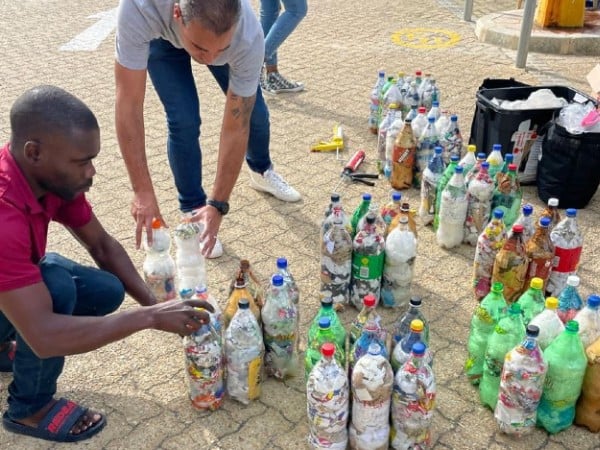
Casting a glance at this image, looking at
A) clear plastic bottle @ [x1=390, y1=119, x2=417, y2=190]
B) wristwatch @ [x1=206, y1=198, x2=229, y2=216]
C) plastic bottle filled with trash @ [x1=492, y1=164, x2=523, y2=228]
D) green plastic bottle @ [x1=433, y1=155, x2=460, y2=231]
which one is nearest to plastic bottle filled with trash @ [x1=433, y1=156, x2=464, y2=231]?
green plastic bottle @ [x1=433, y1=155, x2=460, y2=231]

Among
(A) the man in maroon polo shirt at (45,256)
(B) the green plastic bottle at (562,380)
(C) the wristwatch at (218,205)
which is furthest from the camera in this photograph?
(C) the wristwatch at (218,205)

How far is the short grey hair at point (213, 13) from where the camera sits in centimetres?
263

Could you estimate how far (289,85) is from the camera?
6988 mm

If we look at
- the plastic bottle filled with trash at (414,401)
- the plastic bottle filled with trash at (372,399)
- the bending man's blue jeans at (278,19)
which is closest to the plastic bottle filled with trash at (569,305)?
the plastic bottle filled with trash at (414,401)

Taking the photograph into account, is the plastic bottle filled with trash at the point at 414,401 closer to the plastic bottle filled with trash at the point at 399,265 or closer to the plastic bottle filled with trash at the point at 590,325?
the plastic bottle filled with trash at the point at 590,325

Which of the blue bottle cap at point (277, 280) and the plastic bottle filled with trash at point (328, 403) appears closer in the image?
the plastic bottle filled with trash at point (328, 403)

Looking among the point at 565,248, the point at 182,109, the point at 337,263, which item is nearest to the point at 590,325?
the point at 565,248

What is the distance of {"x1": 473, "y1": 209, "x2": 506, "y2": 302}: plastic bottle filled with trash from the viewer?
3557 millimetres

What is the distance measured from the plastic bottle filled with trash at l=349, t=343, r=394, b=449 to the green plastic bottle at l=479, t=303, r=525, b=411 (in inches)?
21.2

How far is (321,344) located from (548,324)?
101cm

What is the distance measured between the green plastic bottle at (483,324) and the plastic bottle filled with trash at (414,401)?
1.67ft

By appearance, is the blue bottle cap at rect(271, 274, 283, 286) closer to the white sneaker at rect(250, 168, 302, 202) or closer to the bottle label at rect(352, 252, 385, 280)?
the bottle label at rect(352, 252, 385, 280)

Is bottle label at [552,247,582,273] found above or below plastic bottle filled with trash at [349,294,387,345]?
below

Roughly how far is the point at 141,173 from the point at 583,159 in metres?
3.04
